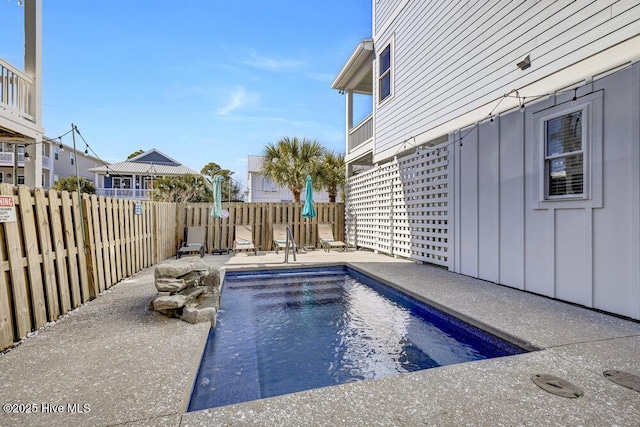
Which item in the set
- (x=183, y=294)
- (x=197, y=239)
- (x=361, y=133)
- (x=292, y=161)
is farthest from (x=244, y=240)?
(x=183, y=294)

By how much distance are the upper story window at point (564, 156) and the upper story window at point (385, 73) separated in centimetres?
530

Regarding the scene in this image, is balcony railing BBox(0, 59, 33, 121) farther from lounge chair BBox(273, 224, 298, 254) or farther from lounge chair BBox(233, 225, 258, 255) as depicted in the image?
lounge chair BBox(273, 224, 298, 254)

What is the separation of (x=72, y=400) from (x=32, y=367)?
2.45ft

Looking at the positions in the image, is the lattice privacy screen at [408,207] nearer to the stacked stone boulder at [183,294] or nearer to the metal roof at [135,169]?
the stacked stone boulder at [183,294]

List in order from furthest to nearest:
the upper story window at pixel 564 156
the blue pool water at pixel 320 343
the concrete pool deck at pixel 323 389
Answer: the upper story window at pixel 564 156
the blue pool water at pixel 320 343
the concrete pool deck at pixel 323 389

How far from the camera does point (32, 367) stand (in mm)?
2285

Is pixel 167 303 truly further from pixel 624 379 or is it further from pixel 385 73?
pixel 385 73

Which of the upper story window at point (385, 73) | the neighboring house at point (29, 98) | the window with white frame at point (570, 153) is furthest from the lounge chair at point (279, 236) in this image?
the window with white frame at point (570, 153)

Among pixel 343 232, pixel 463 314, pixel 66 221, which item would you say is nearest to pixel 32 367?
pixel 66 221

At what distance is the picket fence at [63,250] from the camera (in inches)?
108

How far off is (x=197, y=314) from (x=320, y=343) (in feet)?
4.41

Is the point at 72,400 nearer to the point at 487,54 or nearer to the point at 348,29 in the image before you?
the point at 487,54

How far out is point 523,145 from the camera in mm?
4602

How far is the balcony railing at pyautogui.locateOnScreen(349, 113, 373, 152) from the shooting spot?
10.5m
